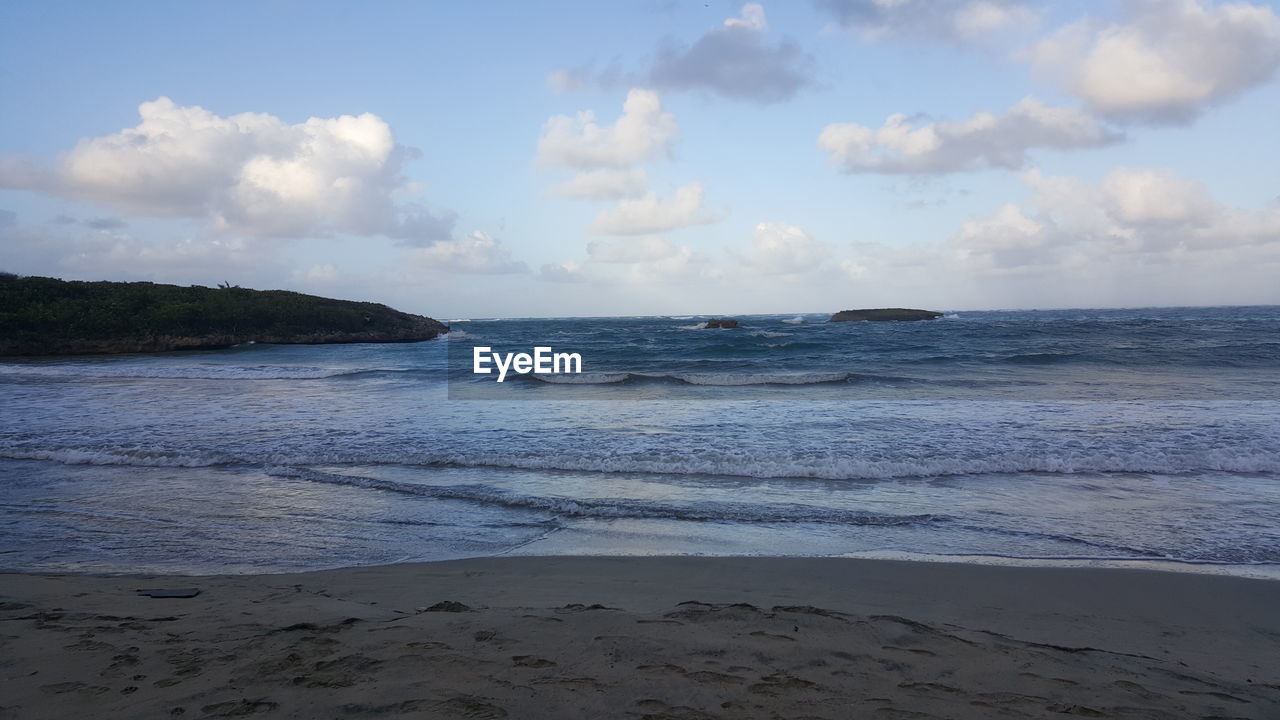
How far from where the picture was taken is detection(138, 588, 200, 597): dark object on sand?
16.9ft

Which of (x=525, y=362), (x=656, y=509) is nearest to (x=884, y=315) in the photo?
(x=525, y=362)

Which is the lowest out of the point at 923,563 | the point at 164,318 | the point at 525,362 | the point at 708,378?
the point at 923,563

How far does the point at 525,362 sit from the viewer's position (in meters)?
35.2

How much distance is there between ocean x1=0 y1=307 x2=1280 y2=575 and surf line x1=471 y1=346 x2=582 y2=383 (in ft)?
24.3

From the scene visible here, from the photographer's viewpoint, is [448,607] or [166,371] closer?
[448,607]

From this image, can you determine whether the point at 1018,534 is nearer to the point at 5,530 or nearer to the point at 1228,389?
the point at 5,530

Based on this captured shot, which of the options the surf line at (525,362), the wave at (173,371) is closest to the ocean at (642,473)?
the wave at (173,371)

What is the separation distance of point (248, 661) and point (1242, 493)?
35.9 ft

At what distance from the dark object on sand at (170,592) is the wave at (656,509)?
3.55 metres

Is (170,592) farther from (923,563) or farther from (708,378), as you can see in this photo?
(708,378)

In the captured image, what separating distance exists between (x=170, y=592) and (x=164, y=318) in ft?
127

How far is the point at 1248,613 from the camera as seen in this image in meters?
5.07

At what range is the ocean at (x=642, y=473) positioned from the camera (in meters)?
6.69

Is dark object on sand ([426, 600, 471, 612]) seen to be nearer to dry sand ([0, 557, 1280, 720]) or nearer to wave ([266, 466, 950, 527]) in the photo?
dry sand ([0, 557, 1280, 720])
